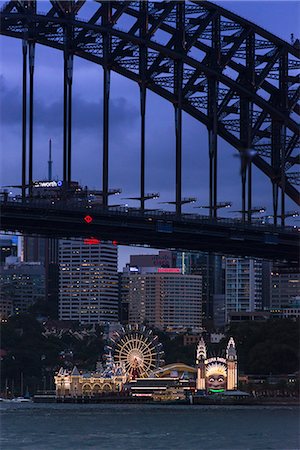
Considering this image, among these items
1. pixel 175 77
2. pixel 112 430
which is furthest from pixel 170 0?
pixel 112 430

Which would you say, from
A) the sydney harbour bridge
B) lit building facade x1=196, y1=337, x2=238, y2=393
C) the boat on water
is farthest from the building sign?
the boat on water

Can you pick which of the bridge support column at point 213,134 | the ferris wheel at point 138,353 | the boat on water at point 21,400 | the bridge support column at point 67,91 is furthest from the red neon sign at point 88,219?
the boat on water at point 21,400

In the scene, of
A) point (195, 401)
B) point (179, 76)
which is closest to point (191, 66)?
point (179, 76)

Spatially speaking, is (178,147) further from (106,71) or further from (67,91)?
(67,91)

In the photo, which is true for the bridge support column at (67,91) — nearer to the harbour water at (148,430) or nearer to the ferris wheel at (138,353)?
the harbour water at (148,430)

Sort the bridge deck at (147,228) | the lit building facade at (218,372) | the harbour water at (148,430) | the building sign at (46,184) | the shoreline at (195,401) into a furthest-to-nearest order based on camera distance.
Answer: the lit building facade at (218,372) → the shoreline at (195,401) → the building sign at (46,184) → the bridge deck at (147,228) → the harbour water at (148,430)

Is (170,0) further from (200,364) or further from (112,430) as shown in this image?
(200,364)
